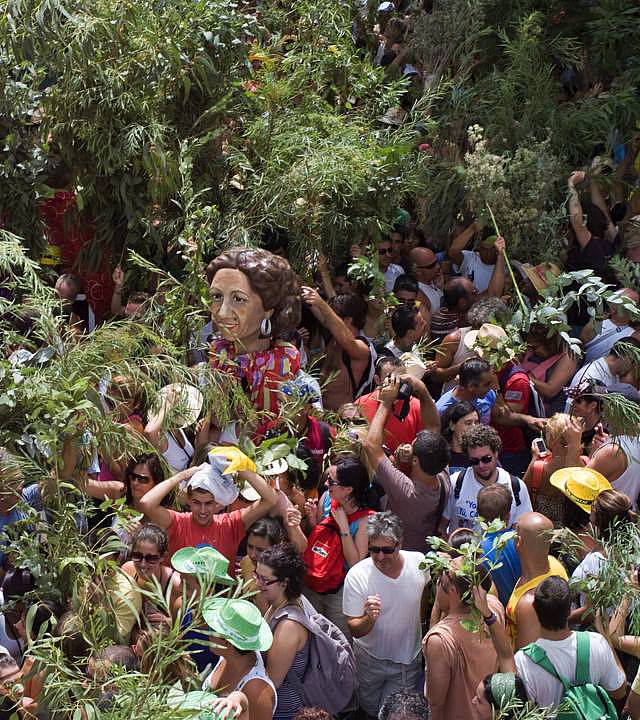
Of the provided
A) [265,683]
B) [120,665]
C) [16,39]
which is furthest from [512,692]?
[16,39]

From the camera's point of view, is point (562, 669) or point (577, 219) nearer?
point (562, 669)

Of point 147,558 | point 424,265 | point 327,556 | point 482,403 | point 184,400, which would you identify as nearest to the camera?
point 147,558

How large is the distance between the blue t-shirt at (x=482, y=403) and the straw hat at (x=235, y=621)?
236 centimetres

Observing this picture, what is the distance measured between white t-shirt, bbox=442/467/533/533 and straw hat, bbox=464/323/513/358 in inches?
39.6

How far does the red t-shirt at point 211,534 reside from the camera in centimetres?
535

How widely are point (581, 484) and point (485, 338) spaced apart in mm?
1289

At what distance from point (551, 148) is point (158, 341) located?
4.09 metres

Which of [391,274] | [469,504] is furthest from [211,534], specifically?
[391,274]

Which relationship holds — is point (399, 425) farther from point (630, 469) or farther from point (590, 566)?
point (590, 566)

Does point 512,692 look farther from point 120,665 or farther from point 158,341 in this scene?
point 158,341

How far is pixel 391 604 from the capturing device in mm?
5086

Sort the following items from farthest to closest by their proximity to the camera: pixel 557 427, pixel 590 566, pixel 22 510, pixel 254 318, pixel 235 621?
pixel 254 318, pixel 557 427, pixel 22 510, pixel 590 566, pixel 235 621

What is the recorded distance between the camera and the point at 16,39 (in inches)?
270

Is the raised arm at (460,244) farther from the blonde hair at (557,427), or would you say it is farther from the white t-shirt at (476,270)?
the blonde hair at (557,427)
